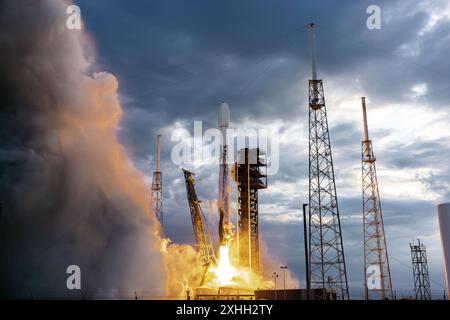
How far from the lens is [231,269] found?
7731 centimetres

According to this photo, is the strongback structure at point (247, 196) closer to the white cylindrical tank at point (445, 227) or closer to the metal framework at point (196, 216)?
the metal framework at point (196, 216)

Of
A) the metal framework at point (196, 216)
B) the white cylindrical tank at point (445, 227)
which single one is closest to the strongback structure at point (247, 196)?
→ the metal framework at point (196, 216)

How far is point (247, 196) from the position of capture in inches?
3538

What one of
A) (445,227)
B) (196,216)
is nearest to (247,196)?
(196,216)

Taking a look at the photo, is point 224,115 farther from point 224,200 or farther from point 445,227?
point 445,227

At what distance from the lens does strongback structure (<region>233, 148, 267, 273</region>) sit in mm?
89375

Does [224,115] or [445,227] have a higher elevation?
[224,115]

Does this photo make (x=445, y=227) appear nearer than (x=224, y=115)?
Yes

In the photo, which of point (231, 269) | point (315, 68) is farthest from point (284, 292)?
point (315, 68)
